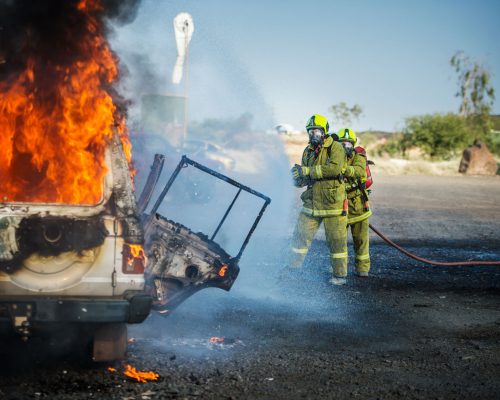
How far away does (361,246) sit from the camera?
9.16 metres

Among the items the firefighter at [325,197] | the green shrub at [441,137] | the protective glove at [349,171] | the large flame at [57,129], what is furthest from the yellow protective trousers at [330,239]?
the green shrub at [441,137]

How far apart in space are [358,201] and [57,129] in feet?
17.2

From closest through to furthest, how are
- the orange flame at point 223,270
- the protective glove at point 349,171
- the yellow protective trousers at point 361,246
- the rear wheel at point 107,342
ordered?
the rear wheel at point 107,342, the orange flame at point 223,270, the protective glove at point 349,171, the yellow protective trousers at point 361,246

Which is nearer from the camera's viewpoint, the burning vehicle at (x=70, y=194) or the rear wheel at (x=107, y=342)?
the burning vehicle at (x=70, y=194)

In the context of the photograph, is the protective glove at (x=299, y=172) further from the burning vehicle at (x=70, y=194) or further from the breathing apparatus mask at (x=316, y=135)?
the burning vehicle at (x=70, y=194)

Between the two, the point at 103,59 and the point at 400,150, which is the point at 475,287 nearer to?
the point at 103,59

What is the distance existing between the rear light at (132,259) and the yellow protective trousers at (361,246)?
196 inches

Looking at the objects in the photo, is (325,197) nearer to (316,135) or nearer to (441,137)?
(316,135)

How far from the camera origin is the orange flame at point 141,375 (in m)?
4.75

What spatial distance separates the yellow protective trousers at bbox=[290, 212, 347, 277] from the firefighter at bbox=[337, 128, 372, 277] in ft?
1.74

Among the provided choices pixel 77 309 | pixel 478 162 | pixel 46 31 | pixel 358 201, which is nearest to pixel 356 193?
pixel 358 201

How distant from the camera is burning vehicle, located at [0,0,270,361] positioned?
4.47 meters

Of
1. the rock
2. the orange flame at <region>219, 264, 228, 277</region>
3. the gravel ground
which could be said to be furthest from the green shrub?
the orange flame at <region>219, 264, 228, 277</region>

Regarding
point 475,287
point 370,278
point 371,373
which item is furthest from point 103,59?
point 475,287
